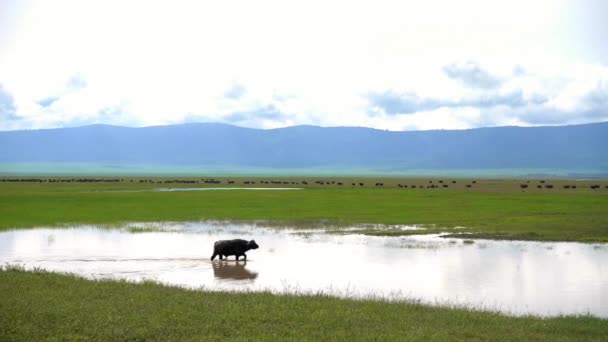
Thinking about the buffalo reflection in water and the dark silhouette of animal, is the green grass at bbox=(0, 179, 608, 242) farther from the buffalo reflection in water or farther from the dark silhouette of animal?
the buffalo reflection in water

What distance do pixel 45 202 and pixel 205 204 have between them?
42.7 feet

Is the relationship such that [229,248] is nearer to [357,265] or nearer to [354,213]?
[357,265]

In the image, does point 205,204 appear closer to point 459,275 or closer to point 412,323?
point 459,275

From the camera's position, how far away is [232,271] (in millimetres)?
22375

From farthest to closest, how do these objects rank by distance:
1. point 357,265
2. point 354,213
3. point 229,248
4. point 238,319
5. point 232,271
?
point 354,213 → point 229,248 → point 357,265 → point 232,271 → point 238,319

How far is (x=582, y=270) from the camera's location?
22375mm

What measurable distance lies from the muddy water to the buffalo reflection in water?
0.03 metres

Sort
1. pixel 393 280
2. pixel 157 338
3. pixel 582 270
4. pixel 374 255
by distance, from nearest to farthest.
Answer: pixel 157 338
pixel 393 280
pixel 582 270
pixel 374 255

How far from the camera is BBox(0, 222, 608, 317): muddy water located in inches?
730

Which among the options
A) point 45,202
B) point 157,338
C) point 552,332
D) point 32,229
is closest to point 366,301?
point 552,332

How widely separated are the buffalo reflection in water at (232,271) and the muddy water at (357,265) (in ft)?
0.11

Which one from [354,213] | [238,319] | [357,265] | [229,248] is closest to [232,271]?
[229,248]

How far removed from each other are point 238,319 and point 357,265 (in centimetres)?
1037

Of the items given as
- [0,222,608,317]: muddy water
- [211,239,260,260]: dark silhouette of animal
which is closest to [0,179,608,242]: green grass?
[0,222,608,317]: muddy water
